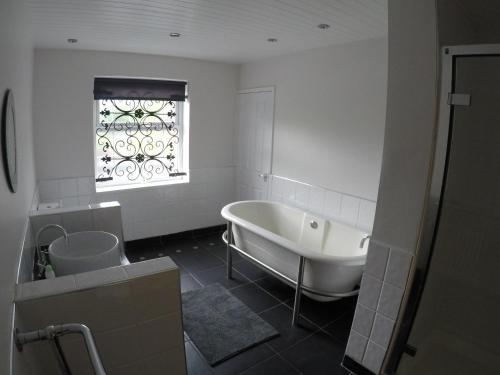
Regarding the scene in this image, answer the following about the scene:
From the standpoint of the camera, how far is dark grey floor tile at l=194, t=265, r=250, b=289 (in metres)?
3.47

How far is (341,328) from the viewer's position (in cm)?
278

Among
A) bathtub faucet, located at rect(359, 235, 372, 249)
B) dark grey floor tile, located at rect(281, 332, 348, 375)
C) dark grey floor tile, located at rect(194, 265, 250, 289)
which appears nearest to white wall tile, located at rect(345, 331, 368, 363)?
dark grey floor tile, located at rect(281, 332, 348, 375)

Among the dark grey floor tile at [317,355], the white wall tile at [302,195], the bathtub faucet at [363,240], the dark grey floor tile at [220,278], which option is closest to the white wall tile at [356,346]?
the dark grey floor tile at [317,355]

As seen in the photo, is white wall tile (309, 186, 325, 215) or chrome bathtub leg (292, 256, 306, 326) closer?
chrome bathtub leg (292, 256, 306, 326)

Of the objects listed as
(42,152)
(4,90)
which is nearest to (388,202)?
(4,90)

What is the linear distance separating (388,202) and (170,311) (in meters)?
1.37

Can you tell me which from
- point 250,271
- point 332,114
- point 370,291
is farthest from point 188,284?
point 332,114

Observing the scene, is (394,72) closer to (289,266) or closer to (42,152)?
(289,266)

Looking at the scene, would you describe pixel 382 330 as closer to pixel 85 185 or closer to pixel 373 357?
pixel 373 357

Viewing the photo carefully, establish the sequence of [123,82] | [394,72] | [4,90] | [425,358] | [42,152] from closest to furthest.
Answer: [4,90]
[394,72]
[425,358]
[42,152]
[123,82]

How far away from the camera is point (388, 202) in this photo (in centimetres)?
201

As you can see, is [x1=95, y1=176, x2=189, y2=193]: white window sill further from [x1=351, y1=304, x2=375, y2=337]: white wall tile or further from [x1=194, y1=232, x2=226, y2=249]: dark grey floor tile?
[x1=351, y1=304, x2=375, y2=337]: white wall tile

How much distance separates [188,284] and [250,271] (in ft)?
2.30

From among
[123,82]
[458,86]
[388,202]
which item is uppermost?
[123,82]
